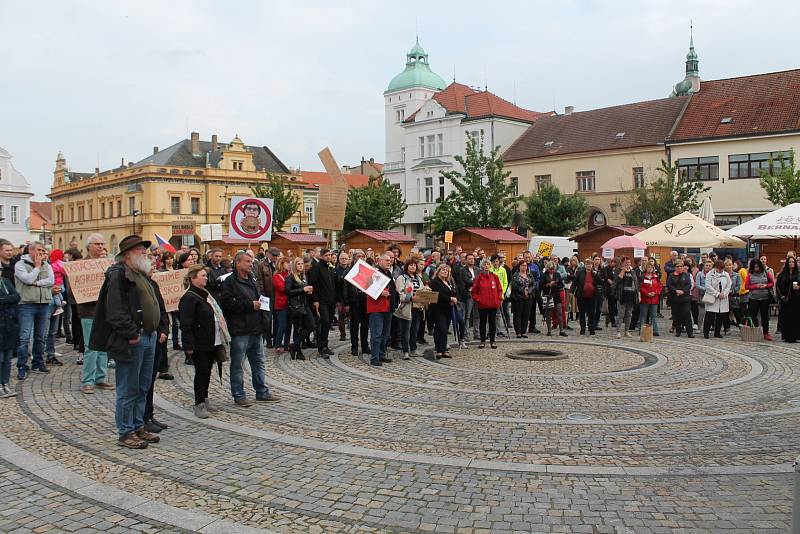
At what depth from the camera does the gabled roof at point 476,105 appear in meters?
61.6

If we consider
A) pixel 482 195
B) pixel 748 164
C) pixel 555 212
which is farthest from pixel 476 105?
pixel 748 164

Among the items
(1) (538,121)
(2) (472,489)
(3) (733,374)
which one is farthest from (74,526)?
(1) (538,121)

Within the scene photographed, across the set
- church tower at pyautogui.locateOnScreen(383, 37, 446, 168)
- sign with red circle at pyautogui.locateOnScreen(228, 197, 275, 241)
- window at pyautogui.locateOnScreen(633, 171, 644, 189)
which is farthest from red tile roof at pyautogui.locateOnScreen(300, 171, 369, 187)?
sign with red circle at pyautogui.locateOnScreen(228, 197, 275, 241)

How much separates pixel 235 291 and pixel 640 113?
4954 centimetres

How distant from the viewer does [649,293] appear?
16.1 metres

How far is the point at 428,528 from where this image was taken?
5.13 m

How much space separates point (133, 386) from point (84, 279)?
3.61 meters

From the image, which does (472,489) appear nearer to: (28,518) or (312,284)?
(28,518)

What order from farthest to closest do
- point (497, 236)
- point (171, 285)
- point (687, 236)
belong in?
point (497, 236) → point (687, 236) → point (171, 285)

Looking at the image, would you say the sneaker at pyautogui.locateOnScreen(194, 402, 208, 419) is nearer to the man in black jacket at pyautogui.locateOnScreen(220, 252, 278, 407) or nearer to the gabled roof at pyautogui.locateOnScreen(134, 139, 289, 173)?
the man in black jacket at pyautogui.locateOnScreen(220, 252, 278, 407)

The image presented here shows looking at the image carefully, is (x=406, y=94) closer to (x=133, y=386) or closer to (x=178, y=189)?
(x=178, y=189)

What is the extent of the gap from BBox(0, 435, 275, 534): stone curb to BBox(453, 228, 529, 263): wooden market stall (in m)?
24.9

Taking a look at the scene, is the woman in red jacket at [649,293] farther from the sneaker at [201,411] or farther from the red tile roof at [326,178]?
the red tile roof at [326,178]

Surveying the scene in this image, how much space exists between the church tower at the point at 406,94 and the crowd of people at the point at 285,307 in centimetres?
5807
